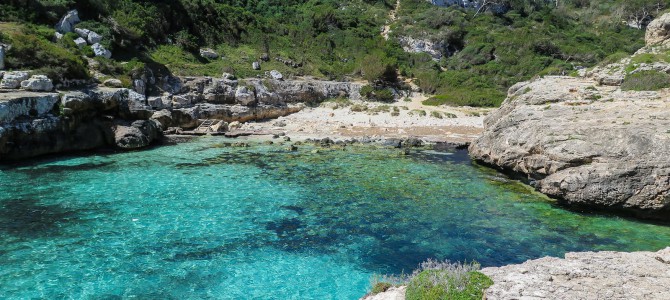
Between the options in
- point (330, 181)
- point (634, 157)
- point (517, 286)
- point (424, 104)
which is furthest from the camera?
point (424, 104)

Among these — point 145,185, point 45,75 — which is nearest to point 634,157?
point 145,185

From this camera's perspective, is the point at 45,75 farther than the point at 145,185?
Yes

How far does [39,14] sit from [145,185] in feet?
80.9

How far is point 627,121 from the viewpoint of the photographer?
14.3 m

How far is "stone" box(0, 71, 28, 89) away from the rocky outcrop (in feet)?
82.2

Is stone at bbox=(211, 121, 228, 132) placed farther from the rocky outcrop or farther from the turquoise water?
the rocky outcrop

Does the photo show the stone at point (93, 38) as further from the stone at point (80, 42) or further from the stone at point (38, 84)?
the stone at point (38, 84)

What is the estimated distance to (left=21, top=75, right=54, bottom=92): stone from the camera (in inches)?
860

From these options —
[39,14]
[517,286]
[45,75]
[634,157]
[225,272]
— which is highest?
[39,14]

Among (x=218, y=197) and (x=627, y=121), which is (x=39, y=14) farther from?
(x=627, y=121)

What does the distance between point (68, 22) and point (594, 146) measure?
36876 millimetres

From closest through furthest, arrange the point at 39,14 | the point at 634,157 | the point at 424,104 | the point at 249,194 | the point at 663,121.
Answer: the point at 634,157
the point at 663,121
the point at 249,194
the point at 39,14
the point at 424,104

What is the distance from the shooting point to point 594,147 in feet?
44.6

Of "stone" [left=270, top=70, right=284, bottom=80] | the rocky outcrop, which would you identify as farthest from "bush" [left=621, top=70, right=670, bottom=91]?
"stone" [left=270, top=70, right=284, bottom=80]
